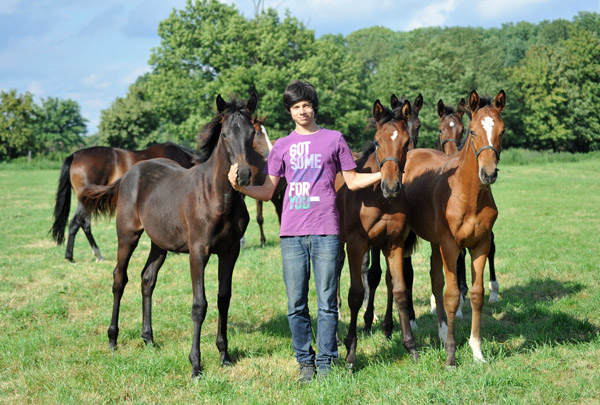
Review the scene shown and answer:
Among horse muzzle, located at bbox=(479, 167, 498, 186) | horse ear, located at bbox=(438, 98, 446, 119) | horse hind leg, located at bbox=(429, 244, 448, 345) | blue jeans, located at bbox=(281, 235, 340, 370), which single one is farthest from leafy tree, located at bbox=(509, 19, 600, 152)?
blue jeans, located at bbox=(281, 235, 340, 370)

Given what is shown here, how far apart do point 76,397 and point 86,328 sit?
2035mm

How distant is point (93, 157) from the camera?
34.9 ft

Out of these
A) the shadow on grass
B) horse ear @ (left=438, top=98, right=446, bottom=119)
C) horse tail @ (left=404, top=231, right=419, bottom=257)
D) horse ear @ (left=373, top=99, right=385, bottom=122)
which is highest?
horse ear @ (left=438, top=98, right=446, bottom=119)

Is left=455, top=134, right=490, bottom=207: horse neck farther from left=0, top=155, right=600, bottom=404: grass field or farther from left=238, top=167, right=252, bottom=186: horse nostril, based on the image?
left=238, top=167, right=252, bottom=186: horse nostril

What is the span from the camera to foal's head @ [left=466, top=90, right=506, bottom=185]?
4004 mm

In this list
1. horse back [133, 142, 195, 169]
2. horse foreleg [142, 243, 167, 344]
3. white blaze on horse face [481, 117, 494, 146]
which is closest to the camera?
white blaze on horse face [481, 117, 494, 146]

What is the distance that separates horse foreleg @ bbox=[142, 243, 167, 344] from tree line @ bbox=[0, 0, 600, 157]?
27.3 m

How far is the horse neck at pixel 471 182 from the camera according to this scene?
14.3 feet

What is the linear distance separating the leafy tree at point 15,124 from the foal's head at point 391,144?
49222mm

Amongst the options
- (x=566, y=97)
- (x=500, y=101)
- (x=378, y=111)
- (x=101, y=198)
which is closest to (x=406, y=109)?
(x=378, y=111)

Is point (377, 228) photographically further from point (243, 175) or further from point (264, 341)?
point (264, 341)

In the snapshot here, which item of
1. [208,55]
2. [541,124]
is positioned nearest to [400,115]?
[208,55]

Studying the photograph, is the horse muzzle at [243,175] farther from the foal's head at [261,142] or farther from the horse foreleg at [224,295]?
the foal's head at [261,142]

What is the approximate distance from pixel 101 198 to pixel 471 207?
4234 millimetres
